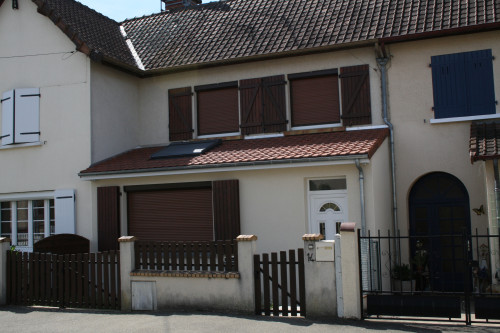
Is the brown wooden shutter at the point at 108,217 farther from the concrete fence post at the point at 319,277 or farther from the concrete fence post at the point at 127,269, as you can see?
the concrete fence post at the point at 319,277

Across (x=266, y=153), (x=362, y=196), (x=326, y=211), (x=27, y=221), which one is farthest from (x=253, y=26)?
(x=27, y=221)

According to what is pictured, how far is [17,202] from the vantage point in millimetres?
15148

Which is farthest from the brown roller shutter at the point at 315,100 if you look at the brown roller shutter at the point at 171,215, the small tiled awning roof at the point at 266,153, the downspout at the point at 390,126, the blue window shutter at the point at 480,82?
the brown roller shutter at the point at 171,215

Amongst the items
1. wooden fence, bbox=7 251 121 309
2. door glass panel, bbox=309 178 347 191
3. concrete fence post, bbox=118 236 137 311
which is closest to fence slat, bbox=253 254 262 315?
concrete fence post, bbox=118 236 137 311

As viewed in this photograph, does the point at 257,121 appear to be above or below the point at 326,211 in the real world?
above

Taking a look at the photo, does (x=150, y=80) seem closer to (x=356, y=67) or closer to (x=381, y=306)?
(x=356, y=67)

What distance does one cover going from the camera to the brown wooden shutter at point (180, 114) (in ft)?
50.9

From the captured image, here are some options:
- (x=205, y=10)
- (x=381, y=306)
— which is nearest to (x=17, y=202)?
(x=205, y=10)

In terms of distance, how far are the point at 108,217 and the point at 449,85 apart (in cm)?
874

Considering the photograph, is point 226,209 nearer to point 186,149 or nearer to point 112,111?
point 186,149

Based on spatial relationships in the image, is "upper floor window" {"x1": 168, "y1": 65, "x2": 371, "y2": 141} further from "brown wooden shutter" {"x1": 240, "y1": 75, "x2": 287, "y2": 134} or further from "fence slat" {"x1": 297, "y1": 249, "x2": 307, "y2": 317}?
"fence slat" {"x1": 297, "y1": 249, "x2": 307, "y2": 317}

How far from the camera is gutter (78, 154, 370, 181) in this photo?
11469 mm

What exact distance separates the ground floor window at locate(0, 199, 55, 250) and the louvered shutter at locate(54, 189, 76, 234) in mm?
495

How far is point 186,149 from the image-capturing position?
14172mm
